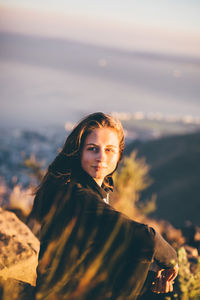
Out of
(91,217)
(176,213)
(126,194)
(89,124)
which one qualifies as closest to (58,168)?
(89,124)

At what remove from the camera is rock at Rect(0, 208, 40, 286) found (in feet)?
7.66

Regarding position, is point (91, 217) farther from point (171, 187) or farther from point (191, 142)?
point (191, 142)

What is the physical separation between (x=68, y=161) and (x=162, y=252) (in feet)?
2.69

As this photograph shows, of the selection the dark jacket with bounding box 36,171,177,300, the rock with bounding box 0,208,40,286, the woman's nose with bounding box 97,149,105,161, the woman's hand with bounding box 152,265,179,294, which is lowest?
the rock with bounding box 0,208,40,286

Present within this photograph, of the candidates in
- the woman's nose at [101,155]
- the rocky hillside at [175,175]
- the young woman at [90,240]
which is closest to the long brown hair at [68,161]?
the young woman at [90,240]

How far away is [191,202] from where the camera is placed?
26.8 metres

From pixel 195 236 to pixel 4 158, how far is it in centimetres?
5019

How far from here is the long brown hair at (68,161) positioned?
Result: 1834 millimetres

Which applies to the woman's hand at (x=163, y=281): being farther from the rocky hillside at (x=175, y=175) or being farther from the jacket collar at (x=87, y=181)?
the rocky hillside at (x=175, y=175)

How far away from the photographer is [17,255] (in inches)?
97.2

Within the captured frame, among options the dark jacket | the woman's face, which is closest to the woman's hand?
the dark jacket

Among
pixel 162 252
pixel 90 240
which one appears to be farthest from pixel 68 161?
pixel 162 252

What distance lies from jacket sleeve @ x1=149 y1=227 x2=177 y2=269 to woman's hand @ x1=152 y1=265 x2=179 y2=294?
7 cm

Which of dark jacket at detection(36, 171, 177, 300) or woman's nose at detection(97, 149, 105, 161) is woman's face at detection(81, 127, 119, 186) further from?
dark jacket at detection(36, 171, 177, 300)
